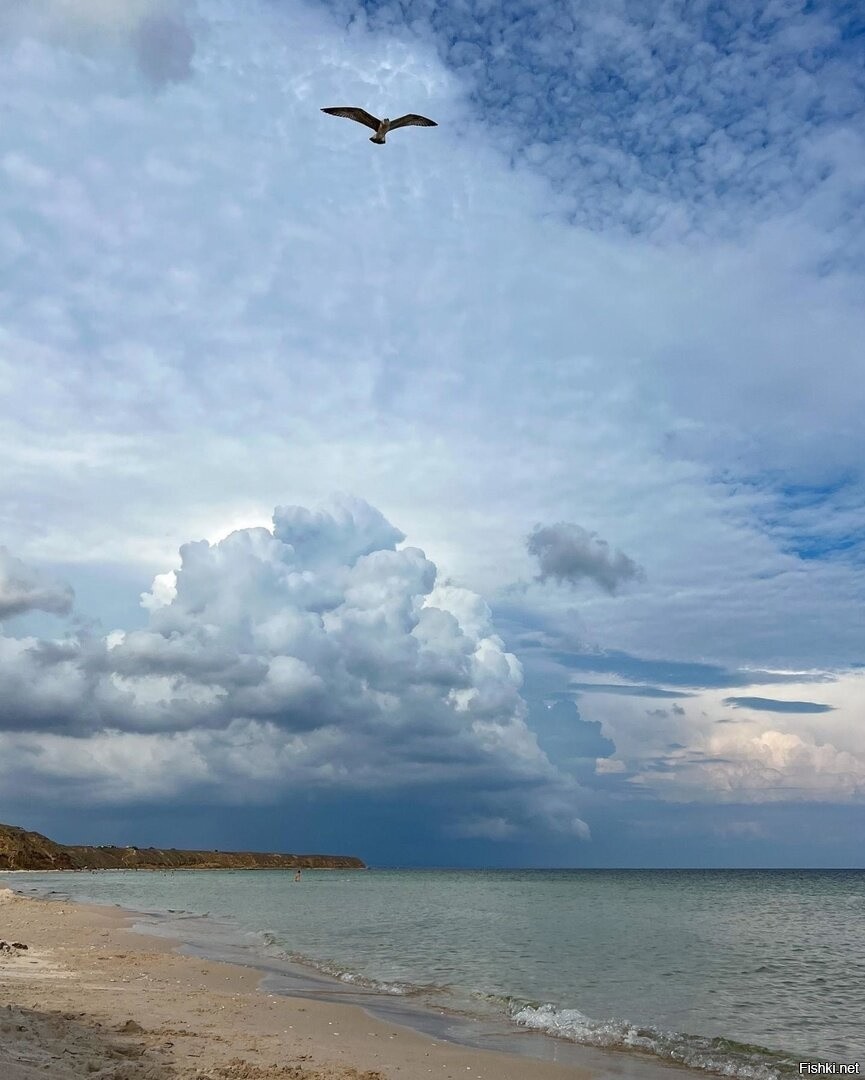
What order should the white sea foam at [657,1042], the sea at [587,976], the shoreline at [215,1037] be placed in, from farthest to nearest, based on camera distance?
the sea at [587,976]
the white sea foam at [657,1042]
the shoreline at [215,1037]

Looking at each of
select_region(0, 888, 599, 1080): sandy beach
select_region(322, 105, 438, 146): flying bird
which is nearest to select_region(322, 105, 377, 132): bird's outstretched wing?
select_region(322, 105, 438, 146): flying bird

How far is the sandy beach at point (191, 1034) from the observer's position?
44.2 feet

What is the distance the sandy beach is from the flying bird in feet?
68.1

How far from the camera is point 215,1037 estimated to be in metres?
16.8

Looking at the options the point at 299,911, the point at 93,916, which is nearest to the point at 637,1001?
the point at 93,916

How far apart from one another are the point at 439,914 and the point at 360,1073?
165ft

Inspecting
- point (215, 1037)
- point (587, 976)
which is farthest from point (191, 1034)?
point (587, 976)

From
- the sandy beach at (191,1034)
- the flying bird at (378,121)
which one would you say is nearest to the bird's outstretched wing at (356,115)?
the flying bird at (378,121)

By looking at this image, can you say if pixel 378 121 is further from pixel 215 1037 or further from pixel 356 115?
pixel 215 1037

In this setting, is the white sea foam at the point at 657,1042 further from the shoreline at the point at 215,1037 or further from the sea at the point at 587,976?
the shoreline at the point at 215,1037

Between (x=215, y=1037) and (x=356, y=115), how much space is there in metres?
21.8

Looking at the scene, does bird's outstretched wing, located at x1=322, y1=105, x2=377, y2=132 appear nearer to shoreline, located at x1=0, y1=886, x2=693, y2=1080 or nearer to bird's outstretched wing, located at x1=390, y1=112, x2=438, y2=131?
bird's outstretched wing, located at x1=390, y1=112, x2=438, y2=131

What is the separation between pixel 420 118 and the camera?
22109 millimetres

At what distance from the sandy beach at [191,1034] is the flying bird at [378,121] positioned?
20.8m
